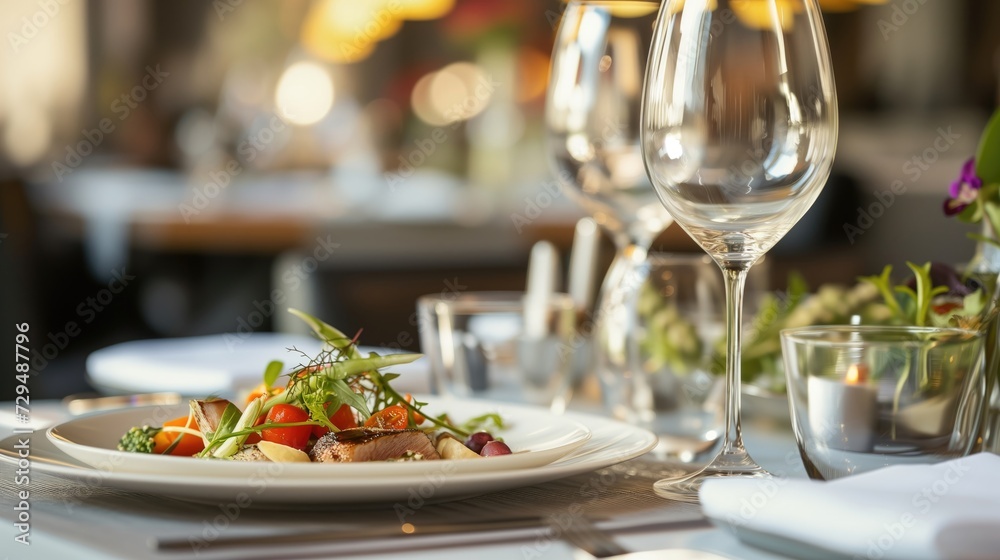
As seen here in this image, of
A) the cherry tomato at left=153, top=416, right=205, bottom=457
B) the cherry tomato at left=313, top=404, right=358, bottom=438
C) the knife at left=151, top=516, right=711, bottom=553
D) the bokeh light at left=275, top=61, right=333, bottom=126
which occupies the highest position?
the bokeh light at left=275, top=61, right=333, bottom=126

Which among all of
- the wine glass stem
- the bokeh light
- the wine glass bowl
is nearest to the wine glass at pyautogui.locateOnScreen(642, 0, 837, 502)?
the wine glass stem

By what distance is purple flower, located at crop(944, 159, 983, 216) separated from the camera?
33.7 inches

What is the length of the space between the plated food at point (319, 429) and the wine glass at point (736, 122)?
133mm

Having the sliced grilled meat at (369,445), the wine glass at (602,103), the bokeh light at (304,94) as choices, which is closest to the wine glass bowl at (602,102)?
the wine glass at (602,103)

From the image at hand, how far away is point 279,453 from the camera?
572 millimetres

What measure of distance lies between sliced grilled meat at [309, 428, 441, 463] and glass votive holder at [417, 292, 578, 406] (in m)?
0.35

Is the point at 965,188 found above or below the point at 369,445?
above

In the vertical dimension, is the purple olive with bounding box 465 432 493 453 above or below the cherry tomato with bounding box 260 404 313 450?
below

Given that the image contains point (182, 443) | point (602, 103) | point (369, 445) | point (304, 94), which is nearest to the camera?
point (369, 445)

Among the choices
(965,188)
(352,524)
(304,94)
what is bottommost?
(352,524)

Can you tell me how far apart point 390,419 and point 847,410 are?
0.25 metres

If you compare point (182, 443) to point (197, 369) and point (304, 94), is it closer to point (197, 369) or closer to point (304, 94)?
point (197, 369)

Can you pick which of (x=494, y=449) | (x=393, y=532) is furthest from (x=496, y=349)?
(x=393, y=532)

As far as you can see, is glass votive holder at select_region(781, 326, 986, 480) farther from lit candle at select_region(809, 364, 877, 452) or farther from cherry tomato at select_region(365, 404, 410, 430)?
cherry tomato at select_region(365, 404, 410, 430)
